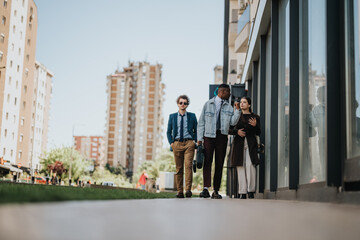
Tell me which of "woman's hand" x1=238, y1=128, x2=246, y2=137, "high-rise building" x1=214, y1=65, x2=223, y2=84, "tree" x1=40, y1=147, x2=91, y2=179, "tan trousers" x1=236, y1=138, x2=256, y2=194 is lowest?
"tan trousers" x1=236, y1=138, x2=256, y2=194

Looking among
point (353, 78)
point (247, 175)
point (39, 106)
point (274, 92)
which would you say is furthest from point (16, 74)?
point (353, 78)

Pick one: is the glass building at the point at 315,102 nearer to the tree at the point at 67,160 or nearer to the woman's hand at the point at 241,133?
the woman's hand at the point at 241,133

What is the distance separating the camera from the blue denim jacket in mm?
9648

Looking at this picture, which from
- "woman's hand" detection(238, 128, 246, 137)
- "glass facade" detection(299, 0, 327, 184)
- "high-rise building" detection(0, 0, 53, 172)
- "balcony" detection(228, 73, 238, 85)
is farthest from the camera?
"high-rise building" detection(0, 0, 53, 172)

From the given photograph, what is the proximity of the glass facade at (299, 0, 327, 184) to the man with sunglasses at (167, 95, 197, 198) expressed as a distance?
2.79 m

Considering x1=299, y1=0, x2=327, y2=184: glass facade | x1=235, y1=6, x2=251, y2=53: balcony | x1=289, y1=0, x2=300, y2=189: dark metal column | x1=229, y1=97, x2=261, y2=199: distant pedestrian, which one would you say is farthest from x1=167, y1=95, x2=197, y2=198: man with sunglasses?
x1=235, y1=6, x2=251, y2=53: balcony

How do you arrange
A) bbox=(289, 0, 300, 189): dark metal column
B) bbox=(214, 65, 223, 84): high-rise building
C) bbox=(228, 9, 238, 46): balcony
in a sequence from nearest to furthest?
bbox=(289, 0, 300, 189): dark metal column, bbox=(228, 9, 238, 46): balcony, bbox=(214, 65, 223, 84): high-rise building

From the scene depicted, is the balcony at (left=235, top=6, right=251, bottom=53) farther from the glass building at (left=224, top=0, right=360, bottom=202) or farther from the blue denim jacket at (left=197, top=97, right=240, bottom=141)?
the blue denim jacket at (left=197, top=97, right=240, bottom=141)

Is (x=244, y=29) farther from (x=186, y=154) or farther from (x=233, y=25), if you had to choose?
(x=186, y=154)

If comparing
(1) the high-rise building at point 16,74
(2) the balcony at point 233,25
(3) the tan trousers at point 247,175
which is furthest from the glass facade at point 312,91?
(1) the high-rise building at point 16,74

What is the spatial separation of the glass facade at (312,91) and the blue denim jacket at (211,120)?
89.2 inches

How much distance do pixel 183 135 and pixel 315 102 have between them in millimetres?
3672

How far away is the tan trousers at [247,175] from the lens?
10.1 m

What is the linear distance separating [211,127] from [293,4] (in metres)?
2.66
